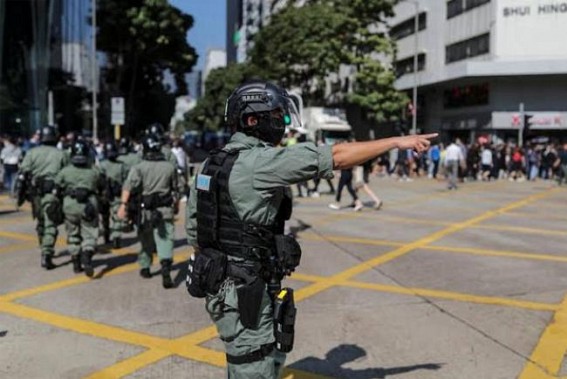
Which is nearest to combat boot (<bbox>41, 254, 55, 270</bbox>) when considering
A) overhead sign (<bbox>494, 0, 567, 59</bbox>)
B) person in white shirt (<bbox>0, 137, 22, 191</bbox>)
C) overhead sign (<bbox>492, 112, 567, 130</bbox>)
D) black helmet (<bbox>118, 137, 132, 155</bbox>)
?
black helmet (<bbox>118, 137, 132, 155</bbox>)

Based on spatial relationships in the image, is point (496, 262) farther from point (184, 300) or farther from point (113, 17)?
point (113, 17)

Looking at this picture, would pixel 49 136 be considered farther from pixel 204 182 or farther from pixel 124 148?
pixel 204 182

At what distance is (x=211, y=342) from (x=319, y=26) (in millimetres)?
31774

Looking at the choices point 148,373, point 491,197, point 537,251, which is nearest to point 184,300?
point 148,373

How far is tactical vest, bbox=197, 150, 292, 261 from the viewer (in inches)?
115

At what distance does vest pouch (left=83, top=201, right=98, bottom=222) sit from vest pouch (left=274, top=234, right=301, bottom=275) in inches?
194

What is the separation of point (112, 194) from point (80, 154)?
2.10 metres

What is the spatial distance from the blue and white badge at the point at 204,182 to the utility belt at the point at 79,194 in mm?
4760

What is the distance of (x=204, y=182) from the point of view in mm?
2986

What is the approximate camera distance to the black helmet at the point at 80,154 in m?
7.54

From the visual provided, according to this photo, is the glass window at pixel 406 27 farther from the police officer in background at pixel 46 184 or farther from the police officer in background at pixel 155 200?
the police officer in background at pixel 155 200

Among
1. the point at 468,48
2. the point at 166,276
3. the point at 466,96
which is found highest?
the point at 468,48

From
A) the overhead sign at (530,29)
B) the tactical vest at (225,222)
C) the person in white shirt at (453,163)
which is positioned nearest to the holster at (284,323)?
the tactical vest at (225,222)

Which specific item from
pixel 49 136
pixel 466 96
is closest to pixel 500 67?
pixel 466 96
